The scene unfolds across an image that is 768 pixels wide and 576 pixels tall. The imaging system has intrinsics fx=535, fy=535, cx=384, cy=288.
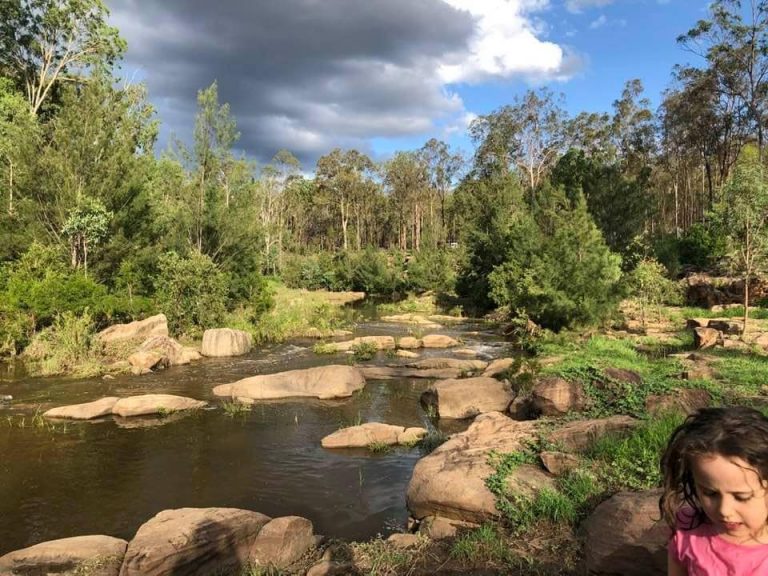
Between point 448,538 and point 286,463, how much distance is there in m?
4.19

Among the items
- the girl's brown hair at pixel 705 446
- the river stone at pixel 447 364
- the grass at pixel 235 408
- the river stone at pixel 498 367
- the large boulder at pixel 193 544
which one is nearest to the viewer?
the girl's brown hair at pixel 705 446

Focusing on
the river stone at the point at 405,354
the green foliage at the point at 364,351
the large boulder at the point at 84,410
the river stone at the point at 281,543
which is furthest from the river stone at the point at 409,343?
the river stone at the point at 281,543

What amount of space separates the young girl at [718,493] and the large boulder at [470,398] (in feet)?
30.3

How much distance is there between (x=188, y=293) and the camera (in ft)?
68.6

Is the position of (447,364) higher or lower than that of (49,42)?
lower

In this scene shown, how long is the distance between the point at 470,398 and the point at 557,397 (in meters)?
2.59

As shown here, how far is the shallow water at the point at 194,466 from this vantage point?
7.15m

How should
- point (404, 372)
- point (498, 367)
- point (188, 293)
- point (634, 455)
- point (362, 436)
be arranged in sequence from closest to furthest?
point (634, 455) → point (362, 436) → point (498, 367) → point (404, 372) → point (188, 293)

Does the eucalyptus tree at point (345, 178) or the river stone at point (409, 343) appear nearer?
the river stone at point (409, 343)

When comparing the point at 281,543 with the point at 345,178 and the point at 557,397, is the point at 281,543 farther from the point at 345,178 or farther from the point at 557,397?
the point at 345,178

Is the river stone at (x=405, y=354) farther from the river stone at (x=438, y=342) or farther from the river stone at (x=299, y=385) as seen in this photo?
the river stone at (x=299, y=385)

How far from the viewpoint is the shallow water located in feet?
23.5

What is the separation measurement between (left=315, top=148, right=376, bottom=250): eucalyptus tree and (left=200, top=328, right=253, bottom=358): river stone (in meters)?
42.2

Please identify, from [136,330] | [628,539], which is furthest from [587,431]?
[136,330]
